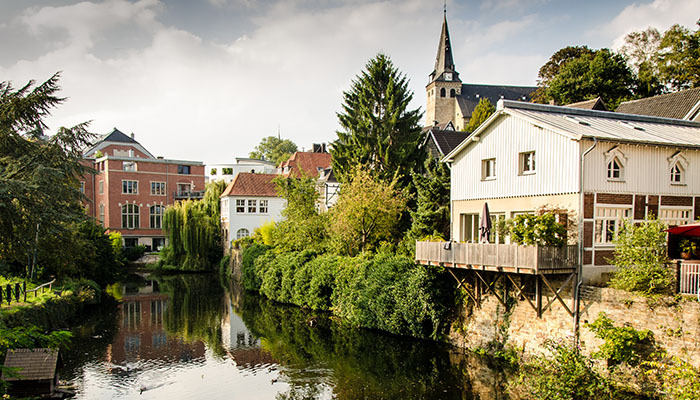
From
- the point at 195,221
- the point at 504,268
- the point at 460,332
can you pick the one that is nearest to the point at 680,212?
the point at 504,268

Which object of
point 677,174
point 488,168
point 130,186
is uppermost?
point 488,168

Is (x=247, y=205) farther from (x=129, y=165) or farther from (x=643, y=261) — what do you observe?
(x=643, y=261)

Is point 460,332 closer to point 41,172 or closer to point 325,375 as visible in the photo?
point 325,375

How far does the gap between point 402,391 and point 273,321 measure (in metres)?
12.5

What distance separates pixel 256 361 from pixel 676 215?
52.8 ft

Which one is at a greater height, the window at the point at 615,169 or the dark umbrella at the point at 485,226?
the window at the point at 615,169

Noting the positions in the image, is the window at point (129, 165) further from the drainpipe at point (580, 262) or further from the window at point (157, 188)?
the drainpipe at point (580, 262)

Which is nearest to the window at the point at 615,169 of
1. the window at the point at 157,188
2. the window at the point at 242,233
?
the window at the point at 242,233

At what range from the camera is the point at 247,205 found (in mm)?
49125

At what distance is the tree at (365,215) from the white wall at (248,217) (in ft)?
63.8

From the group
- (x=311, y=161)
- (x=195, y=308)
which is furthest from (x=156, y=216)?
(x=195, y=308)

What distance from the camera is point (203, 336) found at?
947 inches

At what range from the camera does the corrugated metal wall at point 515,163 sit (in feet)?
58.1

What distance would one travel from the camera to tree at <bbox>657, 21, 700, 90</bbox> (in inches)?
1366
